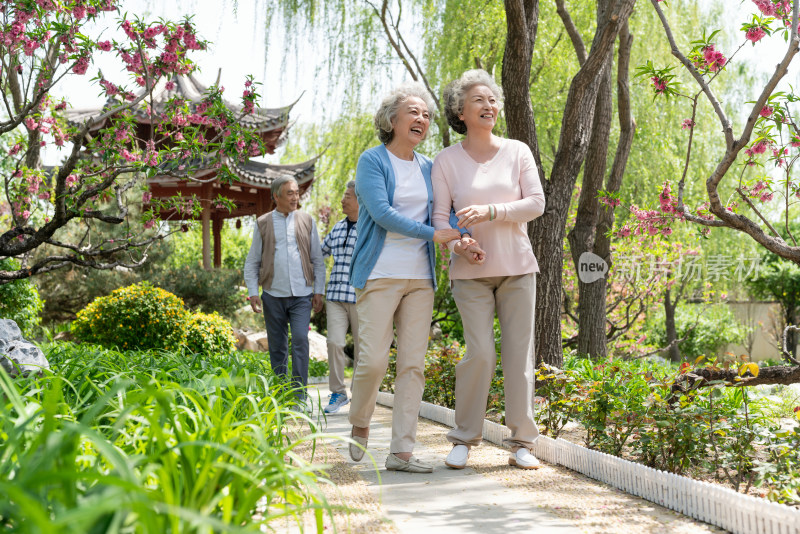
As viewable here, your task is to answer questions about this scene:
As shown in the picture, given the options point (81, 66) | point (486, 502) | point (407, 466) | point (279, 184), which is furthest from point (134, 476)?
point (81, 66)

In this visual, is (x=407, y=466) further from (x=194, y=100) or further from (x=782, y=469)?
(x=194, y=100)

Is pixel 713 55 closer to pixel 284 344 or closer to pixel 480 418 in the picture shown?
pixel 480 418

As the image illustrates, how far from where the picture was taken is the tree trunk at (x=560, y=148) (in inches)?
195

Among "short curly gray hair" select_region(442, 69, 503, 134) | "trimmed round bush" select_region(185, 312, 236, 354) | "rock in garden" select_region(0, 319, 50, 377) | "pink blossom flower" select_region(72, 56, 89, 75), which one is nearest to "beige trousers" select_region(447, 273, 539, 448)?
"short curly gray hair" select_region(442, 69, 503, 134)

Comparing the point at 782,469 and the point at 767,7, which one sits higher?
the point at 767,7

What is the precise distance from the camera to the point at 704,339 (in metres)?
18.8

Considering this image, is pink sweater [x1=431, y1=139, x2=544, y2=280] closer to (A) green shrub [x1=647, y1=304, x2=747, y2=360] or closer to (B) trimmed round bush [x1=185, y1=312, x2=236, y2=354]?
(B) trimmed round bush [x1=185, y1=312, x2=236, y2=354]

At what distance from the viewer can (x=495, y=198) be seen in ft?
11.1

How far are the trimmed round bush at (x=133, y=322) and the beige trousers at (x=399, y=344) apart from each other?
490 cm

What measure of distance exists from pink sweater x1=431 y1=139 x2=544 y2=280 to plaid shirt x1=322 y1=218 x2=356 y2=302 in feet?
6.73

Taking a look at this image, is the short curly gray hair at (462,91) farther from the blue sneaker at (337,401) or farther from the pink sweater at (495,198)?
the blue sneaker at (337,401)

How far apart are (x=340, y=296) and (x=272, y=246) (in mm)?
804

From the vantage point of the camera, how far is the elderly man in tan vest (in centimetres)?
479

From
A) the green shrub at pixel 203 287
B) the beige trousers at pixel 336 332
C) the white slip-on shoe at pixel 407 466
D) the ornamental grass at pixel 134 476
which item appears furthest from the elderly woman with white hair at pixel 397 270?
the green shrub at pixel 203 287
